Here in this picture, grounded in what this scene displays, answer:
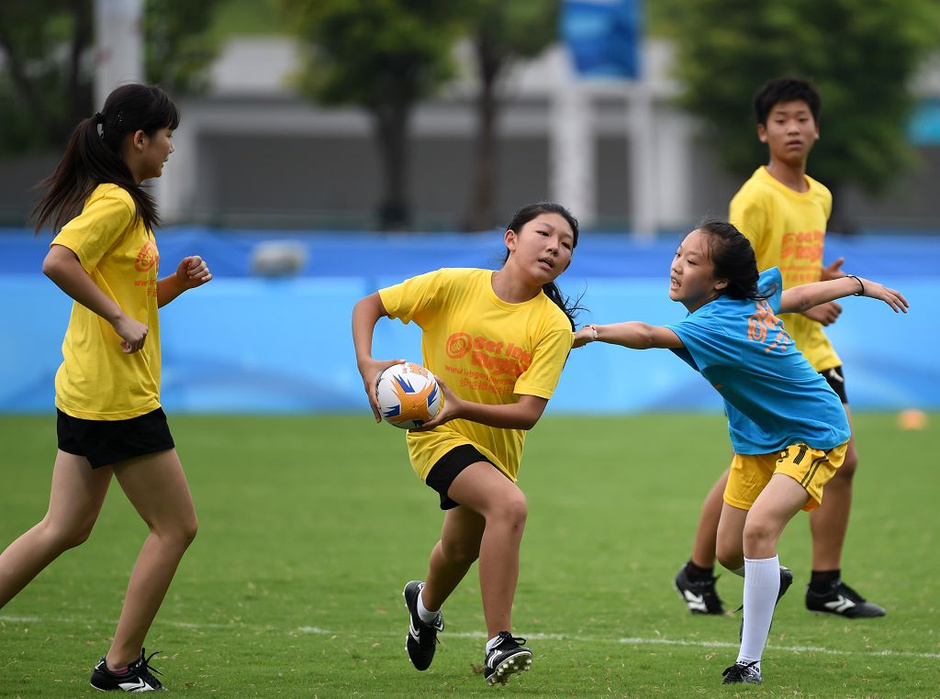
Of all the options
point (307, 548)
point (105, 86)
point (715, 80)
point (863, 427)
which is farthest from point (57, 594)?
point (715, 80)

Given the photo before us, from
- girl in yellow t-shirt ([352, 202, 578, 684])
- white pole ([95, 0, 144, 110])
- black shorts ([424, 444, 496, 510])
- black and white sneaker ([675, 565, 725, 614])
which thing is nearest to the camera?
girl in yellow t-shirt ([352, 202, 578, 684])

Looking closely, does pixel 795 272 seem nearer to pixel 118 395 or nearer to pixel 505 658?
pixel 505 658

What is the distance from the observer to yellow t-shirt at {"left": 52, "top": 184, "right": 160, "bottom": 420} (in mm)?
4961

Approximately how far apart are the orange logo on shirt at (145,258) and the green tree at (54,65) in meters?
25.6

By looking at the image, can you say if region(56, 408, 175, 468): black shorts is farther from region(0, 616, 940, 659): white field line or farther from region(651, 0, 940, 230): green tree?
region(651, 0, 940, 230): green tree

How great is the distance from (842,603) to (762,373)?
6.20 ft

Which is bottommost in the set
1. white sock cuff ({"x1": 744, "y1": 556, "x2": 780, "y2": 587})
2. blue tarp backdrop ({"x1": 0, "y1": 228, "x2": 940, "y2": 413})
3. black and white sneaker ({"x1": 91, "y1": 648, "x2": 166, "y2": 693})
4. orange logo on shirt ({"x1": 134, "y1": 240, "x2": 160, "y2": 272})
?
blue tarp backdrop ({"x1": 0, "y1": 228, "x2": 940, "y2": 413})

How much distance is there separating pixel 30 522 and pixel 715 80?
32106 mm

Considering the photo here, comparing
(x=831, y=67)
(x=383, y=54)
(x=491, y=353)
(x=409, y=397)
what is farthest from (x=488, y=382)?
(x=831, y=67)

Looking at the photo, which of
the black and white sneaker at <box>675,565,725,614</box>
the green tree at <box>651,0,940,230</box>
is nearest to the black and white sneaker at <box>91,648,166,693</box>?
the black and white sneaker at <box>675,565,725,614</box>

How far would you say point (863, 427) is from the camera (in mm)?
13852

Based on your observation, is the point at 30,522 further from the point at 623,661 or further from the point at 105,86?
the point at 105,86

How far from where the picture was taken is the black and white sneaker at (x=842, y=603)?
6.78m

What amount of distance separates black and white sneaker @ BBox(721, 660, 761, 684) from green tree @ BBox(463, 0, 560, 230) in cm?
3247
